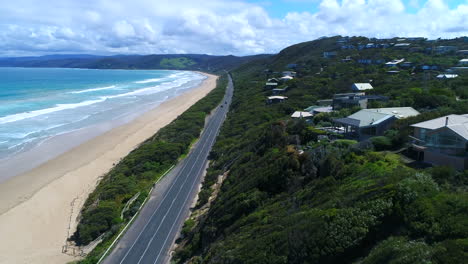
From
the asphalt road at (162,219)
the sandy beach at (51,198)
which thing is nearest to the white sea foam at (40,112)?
the sandy beach at (51,198)

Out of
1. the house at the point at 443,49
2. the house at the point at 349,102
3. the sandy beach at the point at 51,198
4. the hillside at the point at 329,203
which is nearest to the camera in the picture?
the hillside at the point at 329,203

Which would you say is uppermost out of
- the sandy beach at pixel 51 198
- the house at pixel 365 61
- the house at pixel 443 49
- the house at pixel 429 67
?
the house at pixel 443 49

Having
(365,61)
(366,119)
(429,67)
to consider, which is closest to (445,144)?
(366,119)

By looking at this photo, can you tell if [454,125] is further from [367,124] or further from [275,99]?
[275,99]

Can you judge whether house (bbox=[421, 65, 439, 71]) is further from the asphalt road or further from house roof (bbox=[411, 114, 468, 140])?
house roof (bbox=[411, 114, 468, 140])

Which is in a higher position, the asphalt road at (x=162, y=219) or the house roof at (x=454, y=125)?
the house roof at (x=454, y=125)

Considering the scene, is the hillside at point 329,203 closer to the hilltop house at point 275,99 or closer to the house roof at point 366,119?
the house roof at point 366,119

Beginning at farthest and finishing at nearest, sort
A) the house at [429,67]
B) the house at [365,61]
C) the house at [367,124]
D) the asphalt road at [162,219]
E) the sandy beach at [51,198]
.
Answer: the house at [365,61] → the house at [429,67] → the house at [367,124] → the sandy beach at [51,198] → the asphalt road at [162,219]
